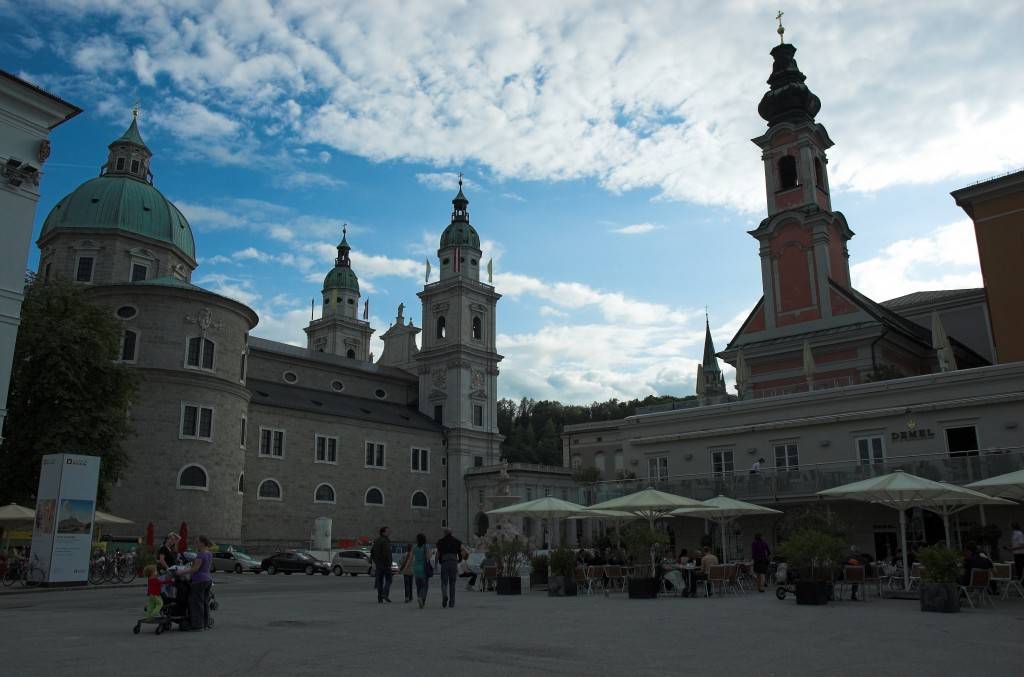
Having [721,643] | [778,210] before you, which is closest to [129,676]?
[721,643]

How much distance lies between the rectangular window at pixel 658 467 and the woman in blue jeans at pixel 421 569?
17440 mm

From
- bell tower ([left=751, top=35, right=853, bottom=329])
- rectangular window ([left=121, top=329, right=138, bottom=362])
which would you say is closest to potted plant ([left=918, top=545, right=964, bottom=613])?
bell tower ([left=751, top=35, right=853, bottom=329])

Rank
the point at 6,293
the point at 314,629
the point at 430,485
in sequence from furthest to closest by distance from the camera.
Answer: the point at 430,485 → the point at 6,293 → the point at 314,629

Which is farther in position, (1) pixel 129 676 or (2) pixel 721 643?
(2) pixel 721 643

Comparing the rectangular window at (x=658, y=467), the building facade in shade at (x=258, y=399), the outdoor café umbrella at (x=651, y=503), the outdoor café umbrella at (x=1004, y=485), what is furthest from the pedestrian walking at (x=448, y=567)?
the building facade in shade at (x=258, y=399)

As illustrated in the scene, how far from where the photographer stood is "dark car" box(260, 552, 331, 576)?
35.2m

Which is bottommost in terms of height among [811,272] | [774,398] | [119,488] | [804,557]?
[804,557]

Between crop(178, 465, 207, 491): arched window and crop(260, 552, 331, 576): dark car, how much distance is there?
330 inches

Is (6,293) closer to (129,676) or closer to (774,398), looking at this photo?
(129,676)

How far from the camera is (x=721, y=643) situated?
9.57m

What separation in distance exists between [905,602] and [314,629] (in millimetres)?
11840

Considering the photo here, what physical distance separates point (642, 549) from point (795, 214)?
28.0m

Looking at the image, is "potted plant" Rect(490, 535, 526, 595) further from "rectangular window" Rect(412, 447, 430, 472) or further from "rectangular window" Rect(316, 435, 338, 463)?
"rectangular window" Rect(412, 447, 430, 472)

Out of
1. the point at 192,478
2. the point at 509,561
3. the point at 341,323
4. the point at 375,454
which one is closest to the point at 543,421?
the point at 341,323
